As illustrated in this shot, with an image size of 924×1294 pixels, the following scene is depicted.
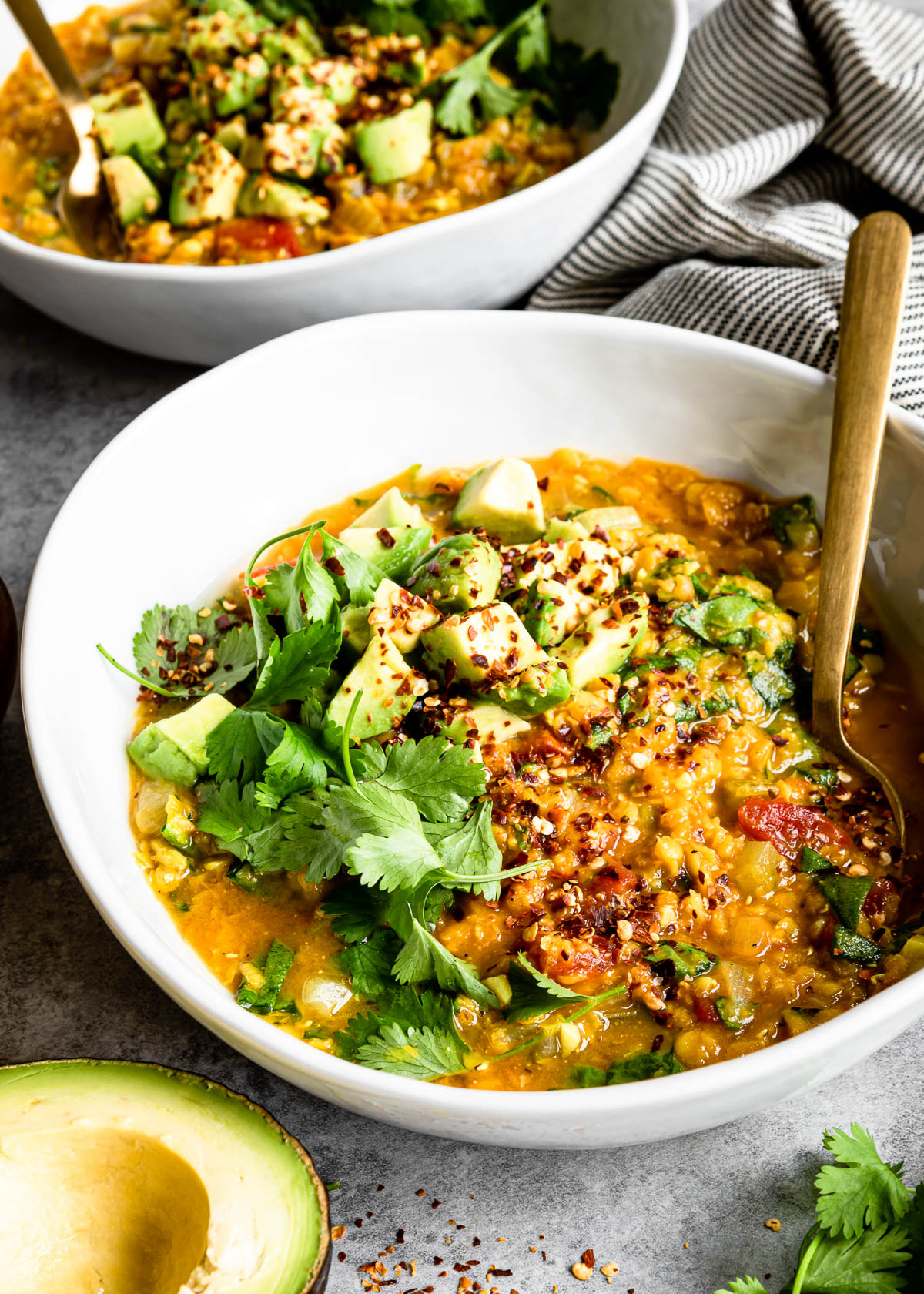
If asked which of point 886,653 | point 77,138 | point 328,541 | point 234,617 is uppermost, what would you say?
point 77,138

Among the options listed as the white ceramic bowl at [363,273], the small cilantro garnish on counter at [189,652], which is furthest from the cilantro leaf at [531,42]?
the small cilantro garnish on counter at [189,652]

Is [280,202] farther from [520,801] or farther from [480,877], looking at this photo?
[480,877]

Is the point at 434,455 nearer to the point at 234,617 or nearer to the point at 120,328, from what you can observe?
the point at 234,617

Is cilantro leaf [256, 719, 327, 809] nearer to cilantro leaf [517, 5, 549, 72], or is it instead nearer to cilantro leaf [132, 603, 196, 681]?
cilantro leaf [132, 603, 196, 681]

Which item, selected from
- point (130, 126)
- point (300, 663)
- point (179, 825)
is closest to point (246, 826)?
point (179, 825)

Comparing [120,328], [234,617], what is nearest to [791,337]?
[234,617]

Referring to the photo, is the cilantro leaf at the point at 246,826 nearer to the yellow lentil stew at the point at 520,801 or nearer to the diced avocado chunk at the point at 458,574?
the yellow lentil stew at the point at 520,801

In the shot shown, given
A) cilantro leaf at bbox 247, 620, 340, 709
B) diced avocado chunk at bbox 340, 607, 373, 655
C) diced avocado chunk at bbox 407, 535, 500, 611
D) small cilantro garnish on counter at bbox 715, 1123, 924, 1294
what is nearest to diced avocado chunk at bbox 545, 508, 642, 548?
diced avocado chunk at bbox 407, 535, 500, 611
